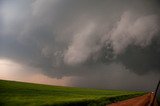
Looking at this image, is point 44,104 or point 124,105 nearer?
point 124,105

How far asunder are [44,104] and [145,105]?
293 inches

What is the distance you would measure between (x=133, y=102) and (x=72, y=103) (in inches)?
286

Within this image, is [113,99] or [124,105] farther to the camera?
[113,99]

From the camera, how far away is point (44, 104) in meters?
9.71

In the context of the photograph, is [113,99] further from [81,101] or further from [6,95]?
[6,95]

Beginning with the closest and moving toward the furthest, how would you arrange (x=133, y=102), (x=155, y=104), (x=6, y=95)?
1. (x=155, y=104)
2. (x=133, y=102)
3. (x=6, y=95)

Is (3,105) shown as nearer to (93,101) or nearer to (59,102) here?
(59,102)

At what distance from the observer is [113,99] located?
1047 cm

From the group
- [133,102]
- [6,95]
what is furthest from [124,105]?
[6,95]

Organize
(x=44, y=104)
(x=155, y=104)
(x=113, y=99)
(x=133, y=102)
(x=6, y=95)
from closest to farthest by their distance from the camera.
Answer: (x=155, y=104)
(x=133, y=102)
(x=44, y=104)
(x=113, y=99)
(x=6, y=95)

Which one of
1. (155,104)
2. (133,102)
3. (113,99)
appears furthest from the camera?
(113,99)

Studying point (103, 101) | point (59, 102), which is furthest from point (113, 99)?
point (59, 102)

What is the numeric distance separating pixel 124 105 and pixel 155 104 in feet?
1.27

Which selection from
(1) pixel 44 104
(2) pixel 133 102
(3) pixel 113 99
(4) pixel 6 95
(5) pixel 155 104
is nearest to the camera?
(5) pixel 155 104
